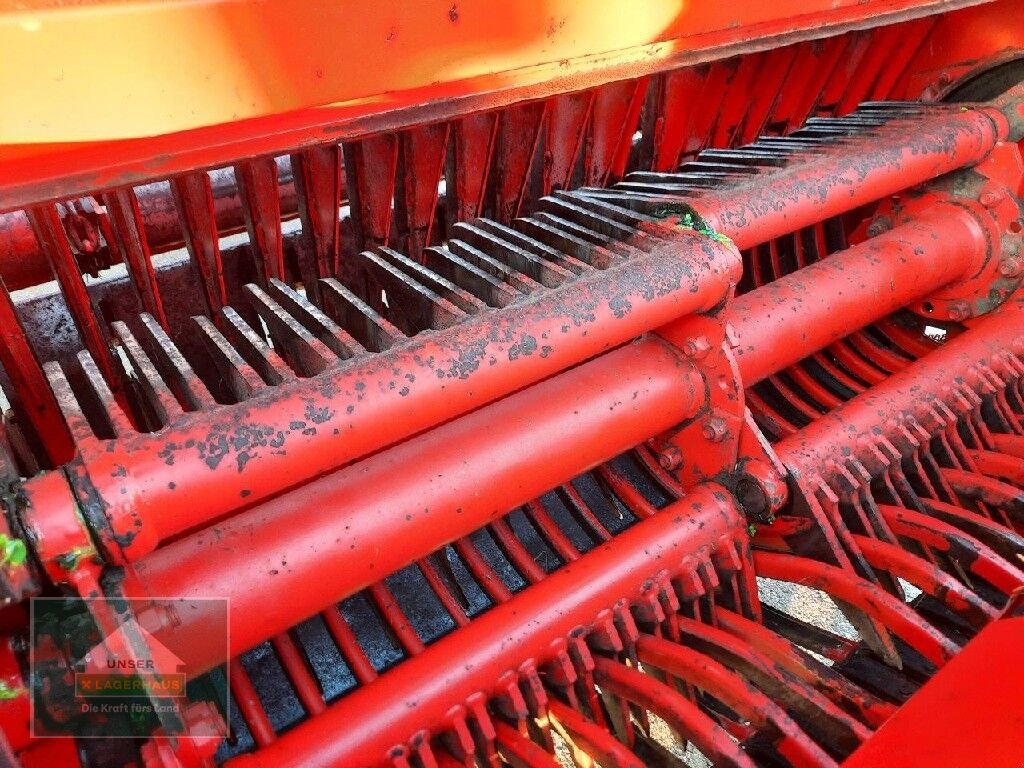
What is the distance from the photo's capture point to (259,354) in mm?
1352

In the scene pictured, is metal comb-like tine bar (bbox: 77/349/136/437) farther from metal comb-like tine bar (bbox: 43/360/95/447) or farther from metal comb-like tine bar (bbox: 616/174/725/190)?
metal comb-like tine bar (bbox: 616/174/725/190)

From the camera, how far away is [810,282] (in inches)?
81.8

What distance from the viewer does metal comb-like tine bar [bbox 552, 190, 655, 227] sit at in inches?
71.1

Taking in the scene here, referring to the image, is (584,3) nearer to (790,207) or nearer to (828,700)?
(790,207)

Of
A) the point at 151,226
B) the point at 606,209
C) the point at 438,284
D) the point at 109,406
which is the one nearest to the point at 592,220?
the point at 606,209

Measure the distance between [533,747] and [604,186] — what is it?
1591mm

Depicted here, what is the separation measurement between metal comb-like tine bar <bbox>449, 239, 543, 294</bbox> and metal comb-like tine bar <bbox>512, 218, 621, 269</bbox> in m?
0.14

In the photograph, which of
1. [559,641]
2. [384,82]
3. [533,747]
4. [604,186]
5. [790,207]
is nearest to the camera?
[384,82]

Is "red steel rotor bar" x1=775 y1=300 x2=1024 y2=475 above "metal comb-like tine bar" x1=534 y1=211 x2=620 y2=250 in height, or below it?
below

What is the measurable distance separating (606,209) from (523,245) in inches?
10.8

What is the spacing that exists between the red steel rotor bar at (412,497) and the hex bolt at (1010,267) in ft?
4.21

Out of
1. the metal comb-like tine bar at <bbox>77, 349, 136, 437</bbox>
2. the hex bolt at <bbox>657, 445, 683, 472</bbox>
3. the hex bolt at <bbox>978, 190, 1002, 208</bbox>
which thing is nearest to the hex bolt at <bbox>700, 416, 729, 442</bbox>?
the hex bolt at <bbox>657, 445, 683, 472</bbox>

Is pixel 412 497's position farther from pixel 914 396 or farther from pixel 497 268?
pixel 914 396

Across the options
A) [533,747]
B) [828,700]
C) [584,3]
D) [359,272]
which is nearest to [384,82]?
[584,3]
